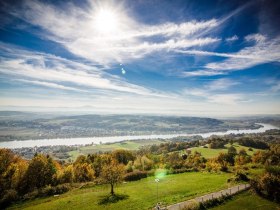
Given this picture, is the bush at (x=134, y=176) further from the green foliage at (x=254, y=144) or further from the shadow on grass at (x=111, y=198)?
the green foliage at (x=254, y=144)

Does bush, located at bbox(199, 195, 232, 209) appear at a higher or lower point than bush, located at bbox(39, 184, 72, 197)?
higher

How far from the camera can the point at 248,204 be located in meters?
35.5

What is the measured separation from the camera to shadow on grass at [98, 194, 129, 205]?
3823 cm

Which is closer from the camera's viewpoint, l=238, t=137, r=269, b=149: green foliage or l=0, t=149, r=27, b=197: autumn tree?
l=0, t=149, r=27, b=197: autumn tree

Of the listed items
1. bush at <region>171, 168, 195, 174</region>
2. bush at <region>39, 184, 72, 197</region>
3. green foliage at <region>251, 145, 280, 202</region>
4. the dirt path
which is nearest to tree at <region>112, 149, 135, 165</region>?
bush at <region>171, 168, 195, 174</region>

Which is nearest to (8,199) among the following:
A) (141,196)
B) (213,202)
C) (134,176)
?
(141,196)

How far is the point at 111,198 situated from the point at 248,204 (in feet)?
77.2

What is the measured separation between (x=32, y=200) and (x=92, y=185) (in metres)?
13.8

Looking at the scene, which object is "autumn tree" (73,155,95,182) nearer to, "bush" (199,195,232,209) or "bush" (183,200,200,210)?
"bush" (199,195,232,209)

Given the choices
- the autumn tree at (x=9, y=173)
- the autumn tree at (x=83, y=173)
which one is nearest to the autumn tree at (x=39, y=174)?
the autumn tree at (x=9, y=173)

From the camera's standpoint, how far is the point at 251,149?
119 metres

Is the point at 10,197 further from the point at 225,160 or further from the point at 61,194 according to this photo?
the point at 225,160

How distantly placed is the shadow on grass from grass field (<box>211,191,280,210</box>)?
54.4 ft

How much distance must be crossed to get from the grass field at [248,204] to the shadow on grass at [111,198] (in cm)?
1658
